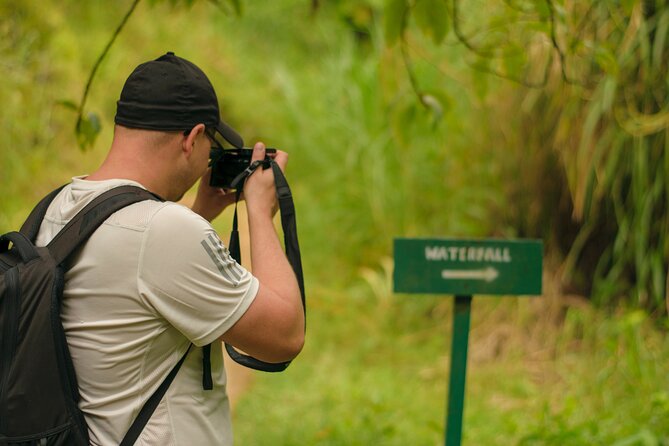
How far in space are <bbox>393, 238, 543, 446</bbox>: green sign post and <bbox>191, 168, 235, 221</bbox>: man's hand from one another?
809mm

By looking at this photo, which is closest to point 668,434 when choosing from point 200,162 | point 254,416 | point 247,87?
point 254,416

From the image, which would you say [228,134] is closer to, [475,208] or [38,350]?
[38,350]

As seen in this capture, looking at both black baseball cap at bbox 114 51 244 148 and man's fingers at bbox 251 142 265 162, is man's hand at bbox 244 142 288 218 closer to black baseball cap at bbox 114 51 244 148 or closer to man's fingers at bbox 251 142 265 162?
man's fingers at bbox 251 142 265 162

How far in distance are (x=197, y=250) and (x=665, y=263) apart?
3.88 m

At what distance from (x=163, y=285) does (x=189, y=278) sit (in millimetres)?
55

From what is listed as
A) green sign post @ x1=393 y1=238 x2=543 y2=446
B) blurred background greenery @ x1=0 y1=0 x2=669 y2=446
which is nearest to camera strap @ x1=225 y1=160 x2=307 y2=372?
blurred background greenery @ x1=0 y1=0 x2=669 y2=446

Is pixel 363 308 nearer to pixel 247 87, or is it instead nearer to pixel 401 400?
pixel 401 400

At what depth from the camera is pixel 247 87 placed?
11.4m

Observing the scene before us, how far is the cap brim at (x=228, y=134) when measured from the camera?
211 centimetres

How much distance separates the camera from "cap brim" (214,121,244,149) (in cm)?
211

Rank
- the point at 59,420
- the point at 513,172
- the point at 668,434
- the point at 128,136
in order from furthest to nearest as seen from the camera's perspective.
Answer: the point at 513,172 < the point at 668,434 < the point at 128,136 < the point at 59,420

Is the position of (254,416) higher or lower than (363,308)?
lower

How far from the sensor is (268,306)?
6.21 ft

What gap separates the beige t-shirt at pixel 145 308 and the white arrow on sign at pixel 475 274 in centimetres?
131
